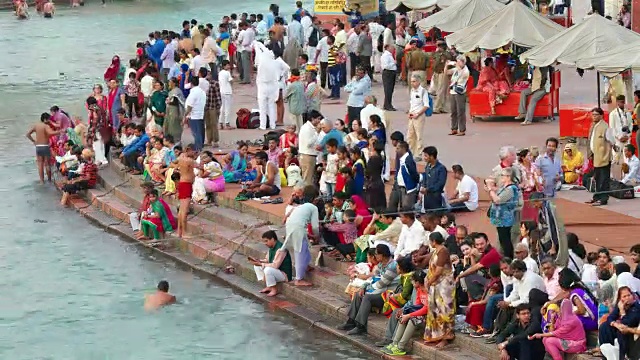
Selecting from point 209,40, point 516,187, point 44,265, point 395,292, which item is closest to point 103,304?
point 44,265

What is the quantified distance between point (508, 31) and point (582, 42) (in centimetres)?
339

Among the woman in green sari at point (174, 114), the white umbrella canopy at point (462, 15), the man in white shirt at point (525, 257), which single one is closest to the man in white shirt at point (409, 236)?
the man in white shirt at point (525, 257)

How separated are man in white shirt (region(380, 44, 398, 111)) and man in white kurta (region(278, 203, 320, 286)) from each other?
8615 mm

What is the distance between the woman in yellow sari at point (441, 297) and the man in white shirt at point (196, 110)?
9.59 m

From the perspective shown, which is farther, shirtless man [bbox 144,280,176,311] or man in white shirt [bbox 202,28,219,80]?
man in white shirt [bbox 202,28,219,80]

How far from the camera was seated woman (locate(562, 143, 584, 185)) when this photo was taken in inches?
834

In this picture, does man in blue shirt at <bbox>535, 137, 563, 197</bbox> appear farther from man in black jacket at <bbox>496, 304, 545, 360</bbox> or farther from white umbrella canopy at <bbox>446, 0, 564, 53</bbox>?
white umbrella canopy at <bbox>446, 0, 564, 53</bbox>

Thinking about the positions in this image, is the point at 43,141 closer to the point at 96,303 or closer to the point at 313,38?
the point at 96,303

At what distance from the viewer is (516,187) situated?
58.1 ft

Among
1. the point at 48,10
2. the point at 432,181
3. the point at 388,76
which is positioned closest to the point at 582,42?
the point at 432,181

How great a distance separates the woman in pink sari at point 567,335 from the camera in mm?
15148

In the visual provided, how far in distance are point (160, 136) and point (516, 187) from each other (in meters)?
8.80

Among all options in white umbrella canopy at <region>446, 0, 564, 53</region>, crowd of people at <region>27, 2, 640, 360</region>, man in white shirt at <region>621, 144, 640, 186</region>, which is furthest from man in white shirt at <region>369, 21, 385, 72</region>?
man in white shirt at <region>621, 144, 640, 186</region>

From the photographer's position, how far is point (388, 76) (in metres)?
28.0
